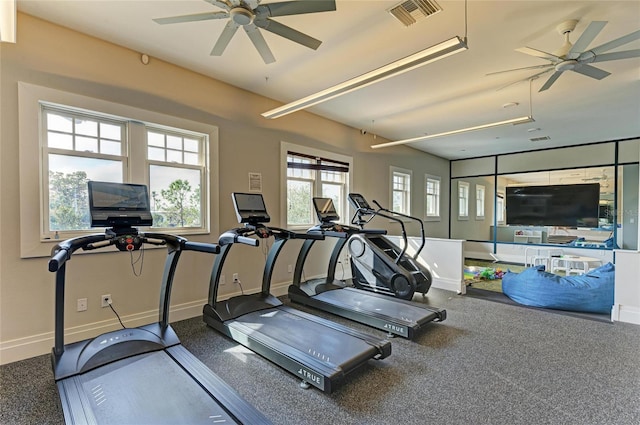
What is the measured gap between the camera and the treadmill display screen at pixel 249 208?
3.51 meters

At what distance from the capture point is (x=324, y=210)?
472 cm

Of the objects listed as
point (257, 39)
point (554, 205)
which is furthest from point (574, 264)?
point (257, 39)

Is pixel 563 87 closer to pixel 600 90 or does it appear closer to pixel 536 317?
pixel 600 90

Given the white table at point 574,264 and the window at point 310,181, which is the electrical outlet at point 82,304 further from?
the white table at point 574,264

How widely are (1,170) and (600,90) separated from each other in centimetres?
738

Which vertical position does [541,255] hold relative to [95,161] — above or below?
below

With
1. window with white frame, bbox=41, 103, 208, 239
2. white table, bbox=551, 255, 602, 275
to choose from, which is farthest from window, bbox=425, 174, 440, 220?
window with white frame, bbox=41, 103, 208, 239

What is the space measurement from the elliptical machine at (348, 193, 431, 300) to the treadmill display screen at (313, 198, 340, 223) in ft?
1.35

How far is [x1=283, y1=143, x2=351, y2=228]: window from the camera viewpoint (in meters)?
5.27

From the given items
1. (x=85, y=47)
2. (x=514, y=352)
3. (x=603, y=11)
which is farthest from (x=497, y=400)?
(x=85, y=47)

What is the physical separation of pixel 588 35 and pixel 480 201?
7.47m

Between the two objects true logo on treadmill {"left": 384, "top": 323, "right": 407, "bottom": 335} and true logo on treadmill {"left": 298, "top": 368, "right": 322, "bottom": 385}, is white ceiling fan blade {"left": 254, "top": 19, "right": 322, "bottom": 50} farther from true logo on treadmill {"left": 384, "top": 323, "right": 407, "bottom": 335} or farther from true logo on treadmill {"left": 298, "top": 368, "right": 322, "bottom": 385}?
true logo on treadmill {"left": 384, "top": 323, "right": 407, "bottom": 335}

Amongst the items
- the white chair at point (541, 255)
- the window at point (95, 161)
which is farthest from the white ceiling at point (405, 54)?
the white chair at point (541, 255)

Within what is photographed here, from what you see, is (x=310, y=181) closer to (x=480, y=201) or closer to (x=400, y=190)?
(x=400, y=190)
